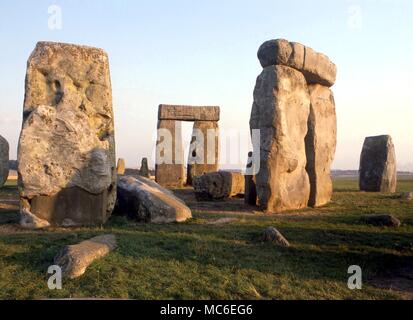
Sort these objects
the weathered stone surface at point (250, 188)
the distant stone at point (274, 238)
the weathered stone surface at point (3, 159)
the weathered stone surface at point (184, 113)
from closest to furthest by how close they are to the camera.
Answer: the distant stone at point (274, 238)
the weathered stone surface at point (250, 188)
the weathered stone surface at point (3, 159)
the weathered stone surface at point (184, 113)

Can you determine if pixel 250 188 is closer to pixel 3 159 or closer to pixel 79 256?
pixel 79 256

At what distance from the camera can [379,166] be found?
1666 cm

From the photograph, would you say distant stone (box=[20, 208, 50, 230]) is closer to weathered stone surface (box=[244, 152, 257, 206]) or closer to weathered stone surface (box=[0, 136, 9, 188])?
weathered stone surface (box=[244, 152, 257, 206])

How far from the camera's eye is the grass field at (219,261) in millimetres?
4742

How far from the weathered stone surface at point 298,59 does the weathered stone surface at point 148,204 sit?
171 inches

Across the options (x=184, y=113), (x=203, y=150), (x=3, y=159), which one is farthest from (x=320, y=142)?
(x=3, y=159)

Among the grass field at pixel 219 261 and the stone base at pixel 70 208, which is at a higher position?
Answer: the stone base at pixel 70 208

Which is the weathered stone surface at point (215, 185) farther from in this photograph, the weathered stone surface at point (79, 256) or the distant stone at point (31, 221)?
the weathered stone surface at point (79, 256)

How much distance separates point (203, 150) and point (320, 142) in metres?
9.01

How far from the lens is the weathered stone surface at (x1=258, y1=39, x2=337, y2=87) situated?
1104 cm

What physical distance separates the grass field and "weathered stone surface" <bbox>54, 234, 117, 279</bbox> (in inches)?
4.5

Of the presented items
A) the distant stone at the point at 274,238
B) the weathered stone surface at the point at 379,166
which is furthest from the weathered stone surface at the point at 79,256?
the weathered stone surface at the point at 379,166

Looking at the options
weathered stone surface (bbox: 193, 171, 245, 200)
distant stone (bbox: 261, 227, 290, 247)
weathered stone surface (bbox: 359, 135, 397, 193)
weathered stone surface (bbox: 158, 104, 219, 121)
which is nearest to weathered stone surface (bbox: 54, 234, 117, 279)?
distant stone (bbox: 261, 227, 290, 247)

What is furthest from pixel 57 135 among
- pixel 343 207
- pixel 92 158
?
pixel 343 207
